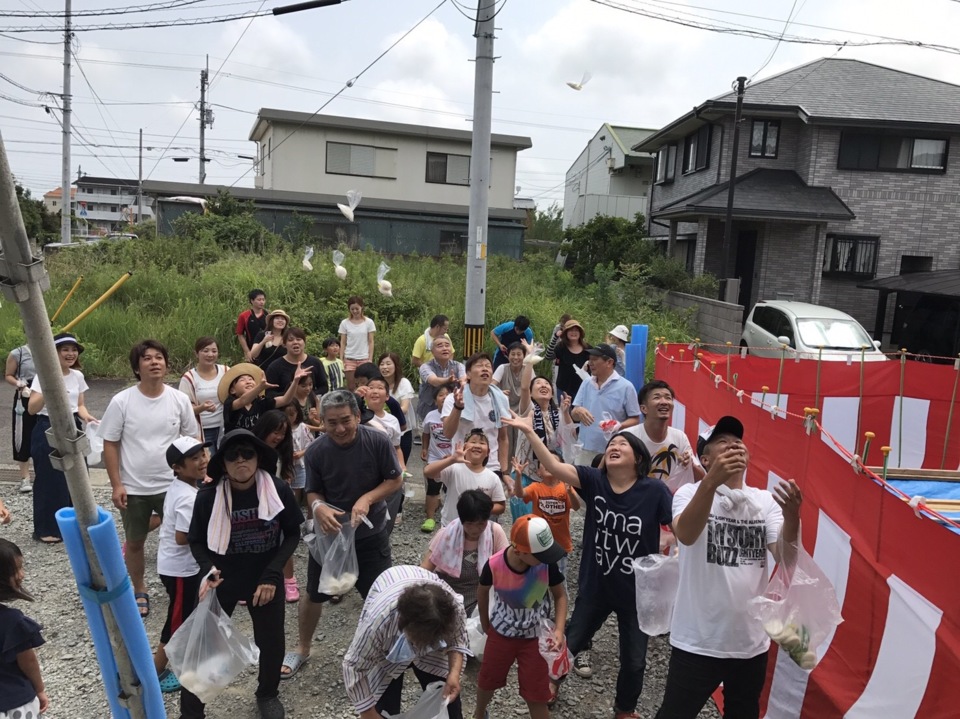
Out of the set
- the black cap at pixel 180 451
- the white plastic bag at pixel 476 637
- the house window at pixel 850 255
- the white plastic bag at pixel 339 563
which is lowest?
the white plastic bag at pixel 476 637

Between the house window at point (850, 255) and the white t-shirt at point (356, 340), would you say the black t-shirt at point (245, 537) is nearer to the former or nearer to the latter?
the white t-shirt at point (356, 340)

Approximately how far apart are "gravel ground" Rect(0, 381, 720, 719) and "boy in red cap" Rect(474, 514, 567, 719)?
0.47m

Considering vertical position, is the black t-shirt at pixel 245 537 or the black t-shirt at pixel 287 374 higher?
the black t-shirt at pixel 287 374

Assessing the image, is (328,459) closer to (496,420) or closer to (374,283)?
(496,420)

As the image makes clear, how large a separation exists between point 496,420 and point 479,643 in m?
1.68

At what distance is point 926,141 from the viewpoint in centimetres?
1891

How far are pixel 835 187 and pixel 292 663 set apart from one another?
1976 cm

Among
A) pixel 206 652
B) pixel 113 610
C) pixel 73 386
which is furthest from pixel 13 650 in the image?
pixel 73 386

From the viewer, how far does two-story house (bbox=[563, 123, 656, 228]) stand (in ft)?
104

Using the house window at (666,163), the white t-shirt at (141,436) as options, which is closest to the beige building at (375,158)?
the house window at (666,163)

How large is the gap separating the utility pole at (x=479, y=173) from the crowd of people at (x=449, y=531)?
2.96 metres

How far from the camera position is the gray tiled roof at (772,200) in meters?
17.7

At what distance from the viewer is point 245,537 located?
3469 millimetres

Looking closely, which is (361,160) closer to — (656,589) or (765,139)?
(765,139)
